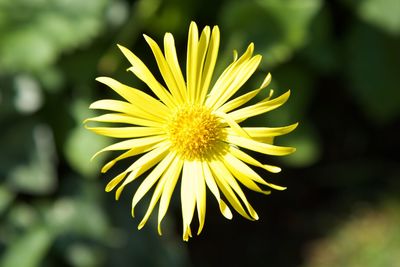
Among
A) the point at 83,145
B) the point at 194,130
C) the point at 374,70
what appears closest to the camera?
the point at 194,130

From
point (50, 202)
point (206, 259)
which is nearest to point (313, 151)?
point (206, 259)

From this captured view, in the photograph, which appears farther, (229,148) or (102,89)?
(102,89)

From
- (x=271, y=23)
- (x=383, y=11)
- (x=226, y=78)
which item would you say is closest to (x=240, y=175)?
(x=226, y=78)

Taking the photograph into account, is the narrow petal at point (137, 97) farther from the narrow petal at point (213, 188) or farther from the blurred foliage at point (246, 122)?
the blurred foliage at point (246, 122)

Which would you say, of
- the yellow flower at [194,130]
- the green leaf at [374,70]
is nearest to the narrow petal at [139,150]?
the yellow flower at [194,130]

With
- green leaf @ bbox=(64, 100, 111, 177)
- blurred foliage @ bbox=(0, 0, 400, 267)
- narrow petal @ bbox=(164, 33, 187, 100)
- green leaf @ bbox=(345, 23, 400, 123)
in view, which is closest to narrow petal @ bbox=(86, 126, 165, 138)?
narrow petal @ bbox=(164, 33, 187, 100)

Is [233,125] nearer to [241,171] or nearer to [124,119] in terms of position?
[241,171]

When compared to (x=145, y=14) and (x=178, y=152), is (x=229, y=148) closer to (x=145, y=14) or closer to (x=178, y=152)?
(x=178, y=152)
